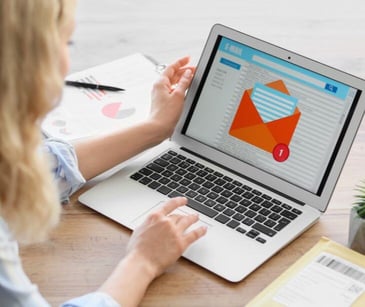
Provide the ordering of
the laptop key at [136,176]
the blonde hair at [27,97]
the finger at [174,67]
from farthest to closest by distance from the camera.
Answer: the finger at [174,67] → the laptop key at [136,176] → the blonde hair at [27,97]

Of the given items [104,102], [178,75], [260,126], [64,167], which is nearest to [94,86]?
[104,102]

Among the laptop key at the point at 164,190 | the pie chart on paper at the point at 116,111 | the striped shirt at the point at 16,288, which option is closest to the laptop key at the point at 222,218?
the laptop key at the point at 164,190

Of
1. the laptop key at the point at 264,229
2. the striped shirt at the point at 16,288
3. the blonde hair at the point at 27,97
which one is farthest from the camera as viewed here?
the laptop key at the point at 264,229

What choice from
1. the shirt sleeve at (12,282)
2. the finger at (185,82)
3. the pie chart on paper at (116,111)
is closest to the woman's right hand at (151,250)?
the shirt sleeve at (12,282)

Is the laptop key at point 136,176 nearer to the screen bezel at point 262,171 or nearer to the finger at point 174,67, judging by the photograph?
the screen bezel at point 262,171

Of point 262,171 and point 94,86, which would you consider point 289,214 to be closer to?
point 262,171

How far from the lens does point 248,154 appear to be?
4.55ft

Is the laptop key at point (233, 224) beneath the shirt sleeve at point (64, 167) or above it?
above

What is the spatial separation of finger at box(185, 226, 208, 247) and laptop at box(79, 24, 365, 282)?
18 millimetres

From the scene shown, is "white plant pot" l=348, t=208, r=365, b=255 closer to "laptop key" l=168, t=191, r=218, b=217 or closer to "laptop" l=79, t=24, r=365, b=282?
"laptop" l=79, t=24, r=365, b=282

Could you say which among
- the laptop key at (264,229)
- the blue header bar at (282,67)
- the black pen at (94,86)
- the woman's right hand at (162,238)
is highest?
the blue header bar at (282,67)

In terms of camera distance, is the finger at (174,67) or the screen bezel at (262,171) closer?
the screen bezel at (262,171)

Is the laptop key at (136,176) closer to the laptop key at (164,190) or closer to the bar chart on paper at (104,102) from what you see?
the laptop key at (164,190)

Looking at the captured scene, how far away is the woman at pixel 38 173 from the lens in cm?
92
